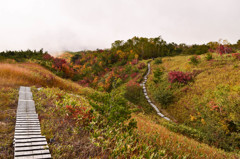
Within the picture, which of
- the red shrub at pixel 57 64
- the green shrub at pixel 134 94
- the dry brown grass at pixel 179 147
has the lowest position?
the green shrub at pixel 134 94

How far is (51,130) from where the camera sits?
3650 millimetres

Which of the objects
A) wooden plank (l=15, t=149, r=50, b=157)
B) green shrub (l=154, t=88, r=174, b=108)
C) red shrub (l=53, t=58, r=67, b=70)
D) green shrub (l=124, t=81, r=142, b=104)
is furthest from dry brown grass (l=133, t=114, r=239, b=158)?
red shrub (l=53, t=58, r=67, b=70)

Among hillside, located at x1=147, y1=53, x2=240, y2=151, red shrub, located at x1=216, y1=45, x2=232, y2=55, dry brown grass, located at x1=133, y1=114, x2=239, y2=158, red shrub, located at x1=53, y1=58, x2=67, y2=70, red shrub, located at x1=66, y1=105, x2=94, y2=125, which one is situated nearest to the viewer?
dry brown grass, located at x1=133, y1=114, x2=239, y2=158

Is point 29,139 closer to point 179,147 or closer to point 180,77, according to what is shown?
point 179,147

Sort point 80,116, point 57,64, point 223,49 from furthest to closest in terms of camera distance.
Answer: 1. point 57,64
2. point 223,49
3. point 80,116

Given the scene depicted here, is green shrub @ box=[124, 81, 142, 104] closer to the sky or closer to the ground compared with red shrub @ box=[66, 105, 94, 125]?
closer to the ground

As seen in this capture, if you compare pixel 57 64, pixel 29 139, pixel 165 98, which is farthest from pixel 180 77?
pixel 57 64

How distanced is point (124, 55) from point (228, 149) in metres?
33.8

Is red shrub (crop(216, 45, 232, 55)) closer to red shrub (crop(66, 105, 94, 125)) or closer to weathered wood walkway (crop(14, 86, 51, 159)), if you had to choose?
red shrub (crop(66, 105, 94, 125))

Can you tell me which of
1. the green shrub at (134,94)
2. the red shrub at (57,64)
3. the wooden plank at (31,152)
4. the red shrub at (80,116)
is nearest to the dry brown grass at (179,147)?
the red shrub at (80,116)

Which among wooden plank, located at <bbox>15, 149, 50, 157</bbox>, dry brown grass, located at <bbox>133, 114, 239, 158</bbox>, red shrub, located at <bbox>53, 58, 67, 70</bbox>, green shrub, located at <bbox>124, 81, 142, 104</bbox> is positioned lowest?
green shrub, located at <bbox>124, 81, 142, 104</bbox>

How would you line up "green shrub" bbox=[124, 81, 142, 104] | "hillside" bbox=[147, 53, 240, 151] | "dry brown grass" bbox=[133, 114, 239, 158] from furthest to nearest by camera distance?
"green shrub" bbox=[124, 81, 142, 104] → "hillside" bbox=[147, 53, 240, 151] → "dry brown grass" bbox=[133, 114, 239, 158]

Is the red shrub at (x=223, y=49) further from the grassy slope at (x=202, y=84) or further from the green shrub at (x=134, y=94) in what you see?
the green shrub at (x=134, y=94)

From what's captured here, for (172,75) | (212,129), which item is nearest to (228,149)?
(212,129)
